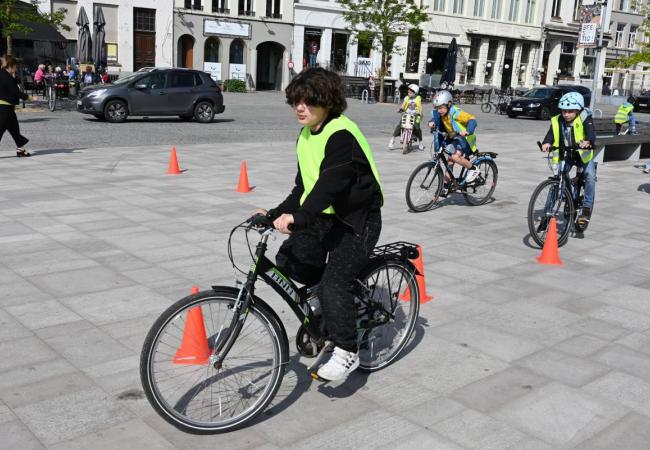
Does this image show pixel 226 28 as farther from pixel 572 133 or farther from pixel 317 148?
pixel 317 148

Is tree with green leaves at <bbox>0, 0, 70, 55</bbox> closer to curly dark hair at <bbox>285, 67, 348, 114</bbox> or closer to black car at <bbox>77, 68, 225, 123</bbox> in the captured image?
black car at <bbox>77, 68, 225, 123</bbox>

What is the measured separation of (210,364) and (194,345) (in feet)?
0.74

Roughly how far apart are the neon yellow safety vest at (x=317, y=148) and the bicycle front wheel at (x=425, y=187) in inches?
230

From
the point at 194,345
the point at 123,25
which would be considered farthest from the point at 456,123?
the point at 123,25

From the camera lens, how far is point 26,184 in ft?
34.7

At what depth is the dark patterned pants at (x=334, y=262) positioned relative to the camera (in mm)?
4031

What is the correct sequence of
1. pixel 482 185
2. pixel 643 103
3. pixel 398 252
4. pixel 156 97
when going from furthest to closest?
1. pixel 643 103
2. pixel 156 97
3. pixel 482 185
4. pixel 398 252

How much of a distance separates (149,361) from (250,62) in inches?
1645

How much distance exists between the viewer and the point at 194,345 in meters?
4.07

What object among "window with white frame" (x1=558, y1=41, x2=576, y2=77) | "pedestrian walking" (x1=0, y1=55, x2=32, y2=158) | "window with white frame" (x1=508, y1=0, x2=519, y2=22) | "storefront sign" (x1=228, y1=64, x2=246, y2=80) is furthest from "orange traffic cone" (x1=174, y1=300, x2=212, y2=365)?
"window with white frame" (x1=558, y1=41, x2=576, y2=77)

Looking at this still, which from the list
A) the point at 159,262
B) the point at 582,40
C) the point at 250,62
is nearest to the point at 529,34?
the point at 250,62

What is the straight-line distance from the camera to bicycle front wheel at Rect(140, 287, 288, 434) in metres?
3.61

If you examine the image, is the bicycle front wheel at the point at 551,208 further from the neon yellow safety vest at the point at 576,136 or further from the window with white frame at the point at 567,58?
the window with white frame at the point at 567,58

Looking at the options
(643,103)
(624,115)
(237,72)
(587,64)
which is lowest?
(624,115)
